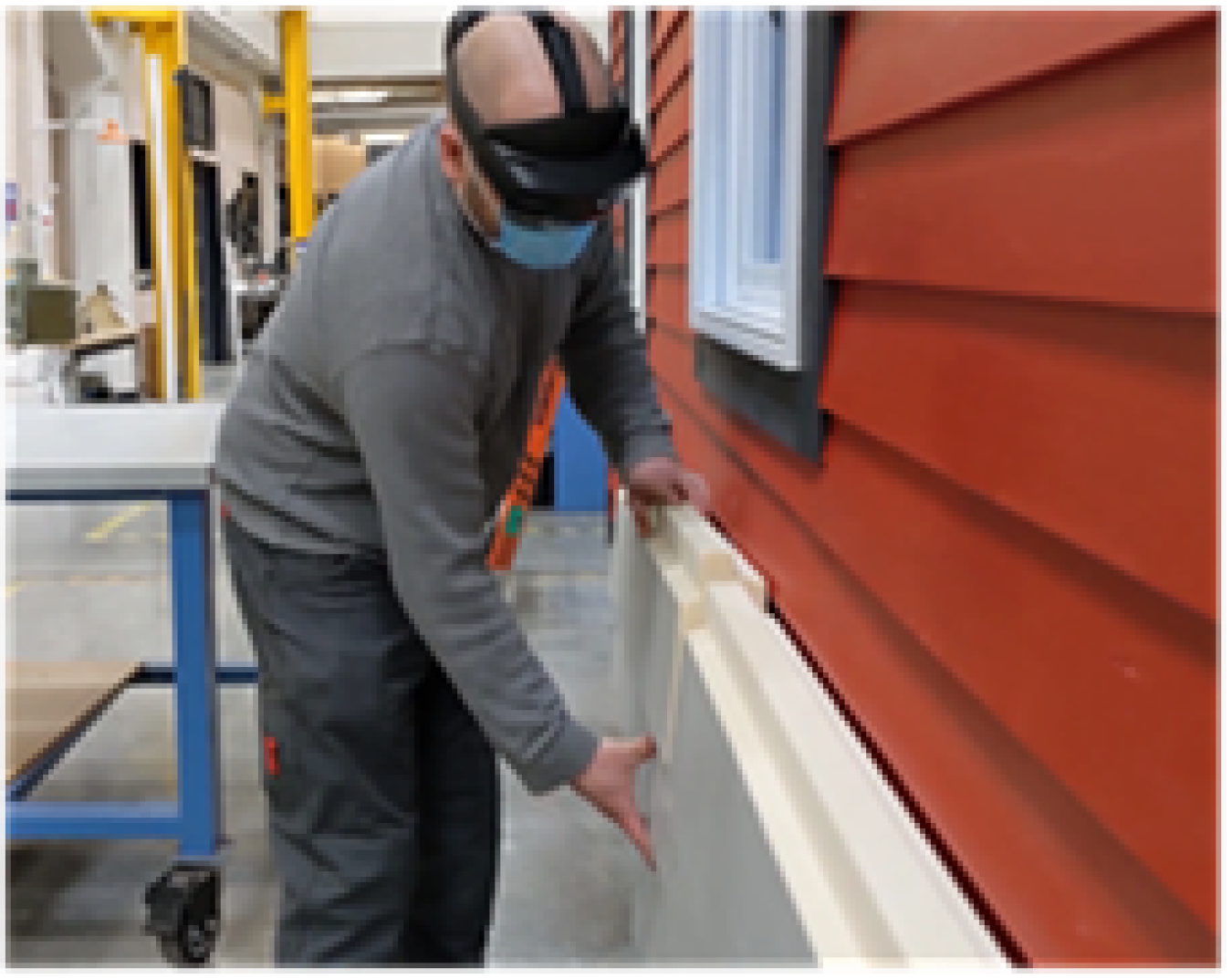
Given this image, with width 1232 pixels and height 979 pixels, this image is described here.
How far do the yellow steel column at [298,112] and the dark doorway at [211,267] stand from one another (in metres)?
3.69

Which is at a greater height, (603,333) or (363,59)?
(363,59)

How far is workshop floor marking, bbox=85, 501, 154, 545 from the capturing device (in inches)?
251

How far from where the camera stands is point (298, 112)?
29.5 ft

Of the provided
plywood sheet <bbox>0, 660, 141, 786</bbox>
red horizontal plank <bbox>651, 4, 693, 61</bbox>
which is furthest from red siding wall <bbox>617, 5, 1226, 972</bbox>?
plywood sheet <bbox>0, 660, 141, 786</bbox>

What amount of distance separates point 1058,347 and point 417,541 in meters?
0.77

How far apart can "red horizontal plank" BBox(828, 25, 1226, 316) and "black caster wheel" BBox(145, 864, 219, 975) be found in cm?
190

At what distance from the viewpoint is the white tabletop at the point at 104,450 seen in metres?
2.14

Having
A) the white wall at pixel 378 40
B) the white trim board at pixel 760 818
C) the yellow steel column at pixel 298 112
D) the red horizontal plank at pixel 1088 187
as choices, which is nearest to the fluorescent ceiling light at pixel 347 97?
the white wall at pixel 378 40

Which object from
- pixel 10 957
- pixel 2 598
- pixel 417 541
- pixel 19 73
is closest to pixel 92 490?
pixel 10 957

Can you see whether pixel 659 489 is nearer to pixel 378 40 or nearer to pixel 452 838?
pixel 452 838

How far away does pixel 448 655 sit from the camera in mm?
1295

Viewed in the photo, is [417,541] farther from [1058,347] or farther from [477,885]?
[477,885]

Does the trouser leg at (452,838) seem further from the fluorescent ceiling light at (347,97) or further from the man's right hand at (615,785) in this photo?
the fluorescent ceiling light at (347,97)

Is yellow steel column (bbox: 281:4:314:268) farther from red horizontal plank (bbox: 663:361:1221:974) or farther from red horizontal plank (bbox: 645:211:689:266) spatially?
red horizontal plank (bbox: 663:361:1221:974)
